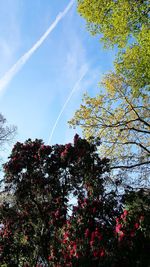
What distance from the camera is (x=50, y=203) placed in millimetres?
12156

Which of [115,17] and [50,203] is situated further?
[115,17]

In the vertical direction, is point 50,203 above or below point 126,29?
below

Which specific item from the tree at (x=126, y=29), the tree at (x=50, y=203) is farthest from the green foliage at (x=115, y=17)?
the tree at (x=50, y=203)

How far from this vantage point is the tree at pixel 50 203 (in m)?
10.1

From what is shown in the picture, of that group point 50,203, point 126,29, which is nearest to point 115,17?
point 126,29

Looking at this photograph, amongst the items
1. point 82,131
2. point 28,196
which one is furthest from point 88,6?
point 28,196

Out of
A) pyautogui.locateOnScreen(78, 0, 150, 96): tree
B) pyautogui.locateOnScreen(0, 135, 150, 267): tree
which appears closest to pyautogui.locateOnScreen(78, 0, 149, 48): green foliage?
pyautogui.locateOnScreen(78, 0, 150, 96): tree

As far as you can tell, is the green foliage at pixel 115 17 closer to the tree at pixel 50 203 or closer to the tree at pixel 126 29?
the tree at pixel 126 29

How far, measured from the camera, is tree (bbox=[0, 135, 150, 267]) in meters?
10.1

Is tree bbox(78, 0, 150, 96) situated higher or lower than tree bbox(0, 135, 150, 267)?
higher

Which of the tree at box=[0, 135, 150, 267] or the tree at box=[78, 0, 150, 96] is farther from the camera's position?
the tree at box=[78, 0, 150, 96]

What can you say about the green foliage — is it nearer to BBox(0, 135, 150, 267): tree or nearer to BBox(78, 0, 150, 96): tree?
BBox(78, 0, 150, 96): tree

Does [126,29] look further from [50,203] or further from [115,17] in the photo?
Answer: [50,203]

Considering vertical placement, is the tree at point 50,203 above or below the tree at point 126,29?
below
